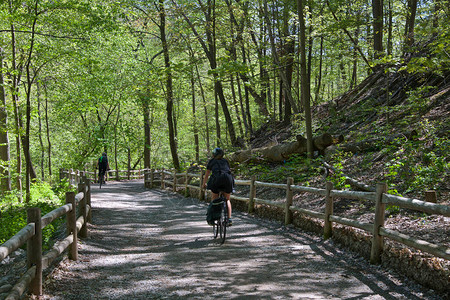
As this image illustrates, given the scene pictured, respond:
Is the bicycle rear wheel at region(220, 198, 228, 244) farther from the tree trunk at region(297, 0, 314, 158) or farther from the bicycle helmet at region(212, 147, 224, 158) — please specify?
the tree trunk at region(297, 0, 314, 158)

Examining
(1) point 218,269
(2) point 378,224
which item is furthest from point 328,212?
(1) point 218,269

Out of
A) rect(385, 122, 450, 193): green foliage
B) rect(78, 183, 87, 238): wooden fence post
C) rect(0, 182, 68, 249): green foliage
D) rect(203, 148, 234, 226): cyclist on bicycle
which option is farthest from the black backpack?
rect(385, 122, 450, 193): green foliage

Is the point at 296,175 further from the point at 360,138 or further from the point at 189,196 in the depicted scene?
the point at 189,196

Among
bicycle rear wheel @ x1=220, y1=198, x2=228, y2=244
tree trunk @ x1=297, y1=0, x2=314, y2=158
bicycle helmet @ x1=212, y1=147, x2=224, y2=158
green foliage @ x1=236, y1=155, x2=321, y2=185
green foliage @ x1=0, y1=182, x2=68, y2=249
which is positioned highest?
tree trunk @ x1=297, y1=0, x2=314, y2=158

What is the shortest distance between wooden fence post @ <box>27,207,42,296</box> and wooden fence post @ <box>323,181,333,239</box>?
4.99 m

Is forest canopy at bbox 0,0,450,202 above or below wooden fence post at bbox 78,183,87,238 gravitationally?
above

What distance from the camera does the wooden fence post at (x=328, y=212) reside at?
737 cm

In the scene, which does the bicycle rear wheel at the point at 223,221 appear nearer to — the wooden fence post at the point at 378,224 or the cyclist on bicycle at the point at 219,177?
the cyclist on bicycle at the point at 219,177

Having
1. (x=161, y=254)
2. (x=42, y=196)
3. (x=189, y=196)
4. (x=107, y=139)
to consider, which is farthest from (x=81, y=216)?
(x=107, y=139)

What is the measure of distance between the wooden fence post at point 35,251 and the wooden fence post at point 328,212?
4.99 metres

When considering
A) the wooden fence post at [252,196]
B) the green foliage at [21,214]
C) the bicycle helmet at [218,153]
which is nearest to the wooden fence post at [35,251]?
the green foliage at [21,214]

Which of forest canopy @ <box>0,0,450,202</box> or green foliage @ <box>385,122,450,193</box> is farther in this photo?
forest canopy @ <box>0,0,450,202</box>

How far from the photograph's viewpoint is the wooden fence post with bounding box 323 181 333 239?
737 cm

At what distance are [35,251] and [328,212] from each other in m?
5.06
